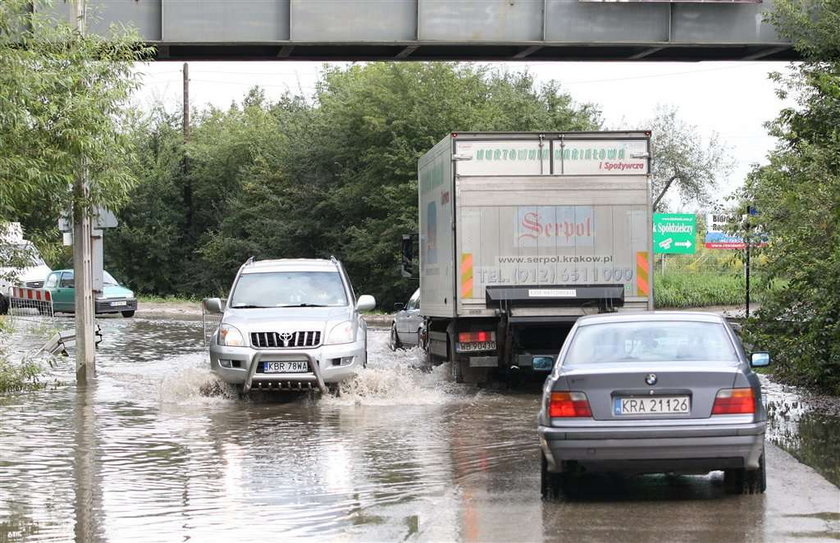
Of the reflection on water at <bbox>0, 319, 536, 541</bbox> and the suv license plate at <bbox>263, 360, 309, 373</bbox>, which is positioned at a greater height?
the suv license plate at <bbox>263, 360, 309, 373</bbox>

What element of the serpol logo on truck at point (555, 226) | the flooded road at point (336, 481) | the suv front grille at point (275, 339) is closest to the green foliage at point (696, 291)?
the serpol logo on truck at point (555, 226)

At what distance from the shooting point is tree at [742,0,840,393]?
1650 centimetres

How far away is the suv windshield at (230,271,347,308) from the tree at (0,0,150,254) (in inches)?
89.5

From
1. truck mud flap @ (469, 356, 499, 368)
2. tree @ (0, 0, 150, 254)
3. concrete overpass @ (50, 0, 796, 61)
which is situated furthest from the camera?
concrete overpass @ (50, 0, 796, 61)

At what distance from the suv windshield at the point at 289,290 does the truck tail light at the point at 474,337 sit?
65.0 inches

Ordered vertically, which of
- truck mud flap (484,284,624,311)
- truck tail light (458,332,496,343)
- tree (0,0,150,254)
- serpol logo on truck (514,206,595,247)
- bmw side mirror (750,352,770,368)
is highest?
tree (0,0,150,254)

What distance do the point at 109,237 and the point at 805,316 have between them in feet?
172

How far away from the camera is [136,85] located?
60.3 ft

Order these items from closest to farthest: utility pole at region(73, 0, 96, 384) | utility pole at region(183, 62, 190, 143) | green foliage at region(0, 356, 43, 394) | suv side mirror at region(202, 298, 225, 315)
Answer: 1. suv side mirror at region(202, 298, 225, 315)
2. green foliage at region(0, 356, 43, 394)
3. utility pole at region(73, 0, 96, 384)
4. utility pole at region(183, 62, 190, 143)

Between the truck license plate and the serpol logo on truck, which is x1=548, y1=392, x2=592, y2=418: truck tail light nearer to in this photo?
the serpol logo on truck

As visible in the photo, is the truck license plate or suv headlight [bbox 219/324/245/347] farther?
the truck license plate

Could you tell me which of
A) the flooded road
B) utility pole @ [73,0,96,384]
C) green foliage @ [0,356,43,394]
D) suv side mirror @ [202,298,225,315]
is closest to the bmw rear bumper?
the flooded road

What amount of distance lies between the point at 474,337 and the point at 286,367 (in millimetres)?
2832

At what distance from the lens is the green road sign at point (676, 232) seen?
54.7m
